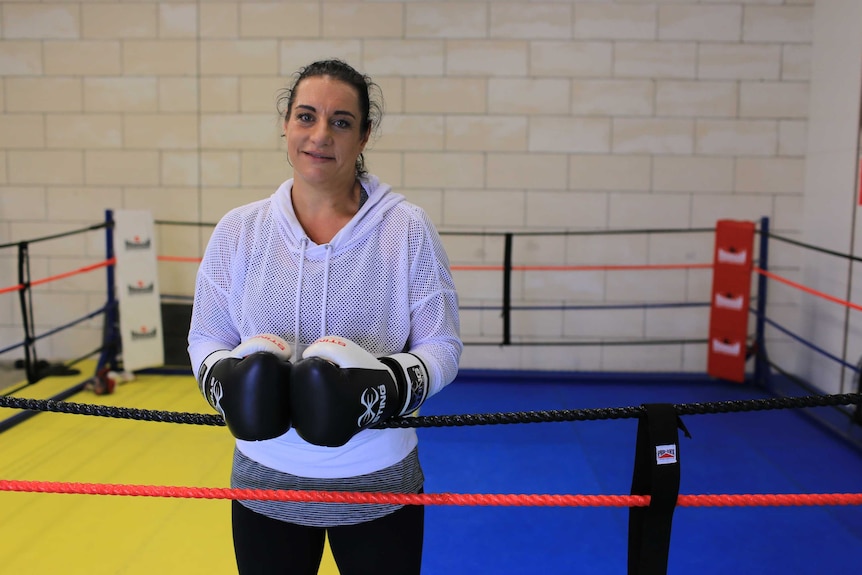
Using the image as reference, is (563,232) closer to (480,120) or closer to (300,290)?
(480,120)

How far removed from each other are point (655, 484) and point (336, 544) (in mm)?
485

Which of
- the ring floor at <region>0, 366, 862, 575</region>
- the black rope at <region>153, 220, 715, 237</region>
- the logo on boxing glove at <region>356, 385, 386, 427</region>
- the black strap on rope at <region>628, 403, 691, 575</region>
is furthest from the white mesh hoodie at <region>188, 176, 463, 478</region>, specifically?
the black rope at <region>153, 220, 715, 237</region>

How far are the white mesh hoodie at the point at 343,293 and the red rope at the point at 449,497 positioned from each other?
49 mm

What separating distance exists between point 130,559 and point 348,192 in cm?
158

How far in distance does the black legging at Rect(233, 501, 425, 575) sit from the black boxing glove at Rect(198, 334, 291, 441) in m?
0.24

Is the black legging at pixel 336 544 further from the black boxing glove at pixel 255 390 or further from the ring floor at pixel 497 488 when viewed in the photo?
the ring floor at pixel 497 488

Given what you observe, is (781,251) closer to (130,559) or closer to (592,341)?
(592,341)

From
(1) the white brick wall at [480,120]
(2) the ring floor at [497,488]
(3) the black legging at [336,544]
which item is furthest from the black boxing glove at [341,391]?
(1) the white brick wall at [480,120]

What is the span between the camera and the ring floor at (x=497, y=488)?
2252 millimetres

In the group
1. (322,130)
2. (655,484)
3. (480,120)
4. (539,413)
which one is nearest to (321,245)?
(322,130)

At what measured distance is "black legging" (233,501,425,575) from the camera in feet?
3.76

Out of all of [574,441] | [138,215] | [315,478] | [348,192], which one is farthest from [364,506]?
[138,215]

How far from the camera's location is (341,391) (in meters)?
0.94

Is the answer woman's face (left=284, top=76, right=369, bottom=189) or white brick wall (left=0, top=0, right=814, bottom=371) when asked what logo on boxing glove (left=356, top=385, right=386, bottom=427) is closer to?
woman's face (left=284, top=76, right=369, bottom=189)
